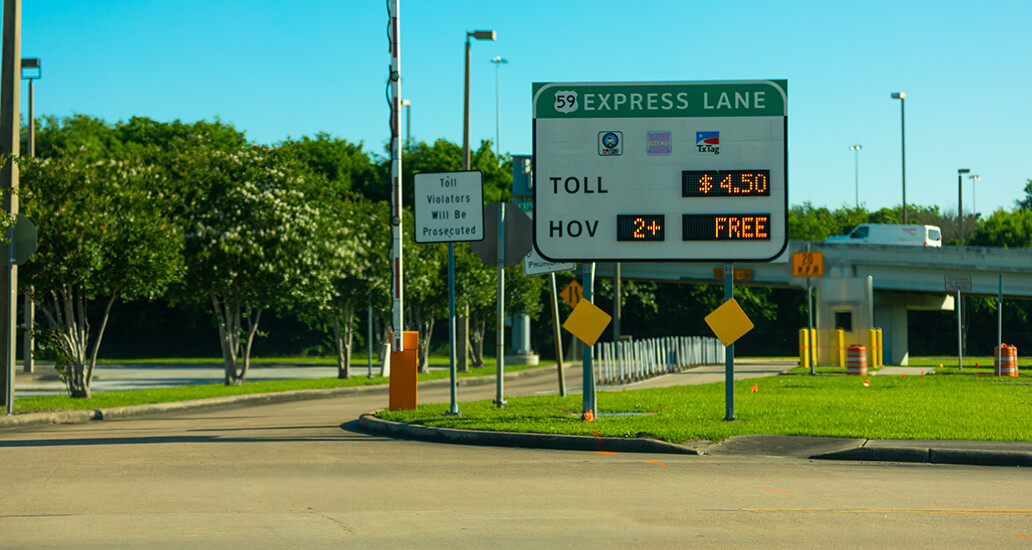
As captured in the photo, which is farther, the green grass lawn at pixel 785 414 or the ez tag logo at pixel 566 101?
the ez tag logo at pixel 566 101

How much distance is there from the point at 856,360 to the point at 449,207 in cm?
1663

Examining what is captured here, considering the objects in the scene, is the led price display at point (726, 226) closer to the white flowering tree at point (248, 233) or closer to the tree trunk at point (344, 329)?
the white flowering tree at point (248, 233)

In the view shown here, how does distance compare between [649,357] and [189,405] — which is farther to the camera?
[649,357]

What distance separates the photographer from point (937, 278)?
42875 mm

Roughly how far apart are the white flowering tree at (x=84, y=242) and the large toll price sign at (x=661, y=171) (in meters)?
8.35

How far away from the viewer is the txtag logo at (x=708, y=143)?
13.6 metres

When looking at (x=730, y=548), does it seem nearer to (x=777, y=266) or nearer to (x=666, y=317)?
(x=777, y=266)

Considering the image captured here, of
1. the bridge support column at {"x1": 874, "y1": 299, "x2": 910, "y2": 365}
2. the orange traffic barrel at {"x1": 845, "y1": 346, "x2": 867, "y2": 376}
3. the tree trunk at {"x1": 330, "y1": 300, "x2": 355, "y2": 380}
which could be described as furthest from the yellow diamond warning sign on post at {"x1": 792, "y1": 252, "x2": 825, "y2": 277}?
the bridge support column at {"x1": 874, "y1": 299, "x2": 910, "y2": 365}

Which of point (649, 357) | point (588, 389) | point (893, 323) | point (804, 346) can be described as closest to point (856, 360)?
point (804, 346)

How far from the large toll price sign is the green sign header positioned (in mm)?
13

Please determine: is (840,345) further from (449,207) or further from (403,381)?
(449,207)

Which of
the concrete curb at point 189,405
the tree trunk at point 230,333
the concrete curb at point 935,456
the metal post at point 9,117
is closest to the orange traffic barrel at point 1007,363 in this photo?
→ the concrete curb at point 189,405

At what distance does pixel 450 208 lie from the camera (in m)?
15.4

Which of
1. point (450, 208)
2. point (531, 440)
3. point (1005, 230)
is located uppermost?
point (1005, 230)
